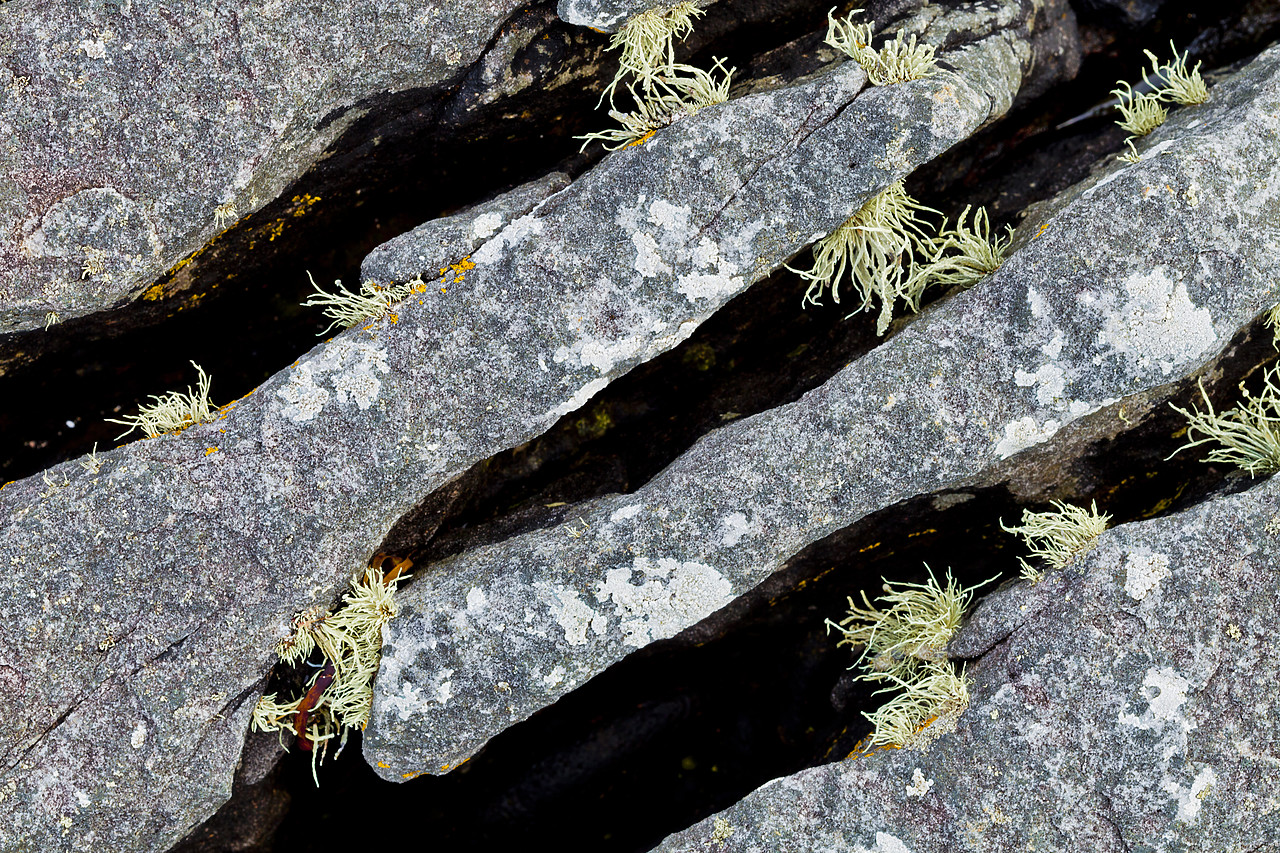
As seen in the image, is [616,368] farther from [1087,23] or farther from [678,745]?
[1087,23]

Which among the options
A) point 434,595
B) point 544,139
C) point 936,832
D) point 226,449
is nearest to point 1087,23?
point 544,139

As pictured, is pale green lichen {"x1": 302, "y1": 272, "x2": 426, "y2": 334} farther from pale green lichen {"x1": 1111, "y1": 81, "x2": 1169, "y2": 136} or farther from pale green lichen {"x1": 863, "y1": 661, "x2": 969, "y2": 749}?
pale green lichen {"x1": 1111, "y1": 81, "x2": 1169, "y2": 136}

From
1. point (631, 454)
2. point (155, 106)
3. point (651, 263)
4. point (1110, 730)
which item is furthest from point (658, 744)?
point (155, 106)

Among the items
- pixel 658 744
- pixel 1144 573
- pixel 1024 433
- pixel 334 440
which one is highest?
pixel 334 440

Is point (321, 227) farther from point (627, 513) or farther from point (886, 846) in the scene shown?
point (886, 846)

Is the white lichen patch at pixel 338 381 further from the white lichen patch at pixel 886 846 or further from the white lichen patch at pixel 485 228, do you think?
the white lichen patch at pixel 886 846

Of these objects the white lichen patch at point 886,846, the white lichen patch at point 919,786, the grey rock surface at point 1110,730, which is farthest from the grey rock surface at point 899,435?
the white lichen patch at point 886,846
